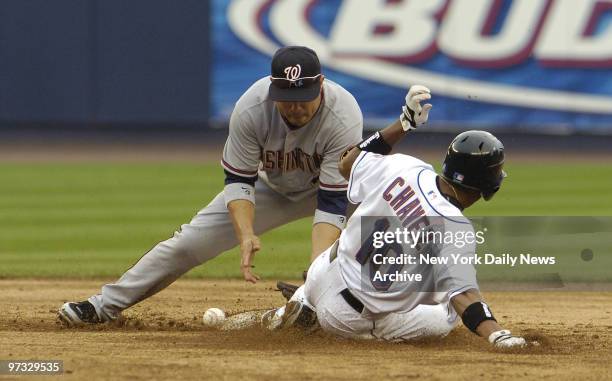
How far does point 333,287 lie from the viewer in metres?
6.20

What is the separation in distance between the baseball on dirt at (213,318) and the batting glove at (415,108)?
1.82m

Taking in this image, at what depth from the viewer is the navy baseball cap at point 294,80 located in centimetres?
645

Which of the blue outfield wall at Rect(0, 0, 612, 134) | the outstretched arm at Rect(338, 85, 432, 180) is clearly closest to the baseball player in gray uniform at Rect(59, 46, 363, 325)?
the outstretched arm at Rect(338, 85, 432, 180)

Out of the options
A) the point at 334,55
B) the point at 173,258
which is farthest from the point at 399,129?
the point at 334,55

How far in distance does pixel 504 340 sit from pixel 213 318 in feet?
6.96

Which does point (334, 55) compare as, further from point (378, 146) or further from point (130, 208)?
point (378, 146)

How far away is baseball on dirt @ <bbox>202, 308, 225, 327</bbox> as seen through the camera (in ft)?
23.5

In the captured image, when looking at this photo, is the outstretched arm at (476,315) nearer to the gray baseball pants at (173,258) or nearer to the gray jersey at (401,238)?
the gray jersey at (401,238)

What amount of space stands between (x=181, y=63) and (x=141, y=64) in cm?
72

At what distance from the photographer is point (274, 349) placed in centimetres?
603

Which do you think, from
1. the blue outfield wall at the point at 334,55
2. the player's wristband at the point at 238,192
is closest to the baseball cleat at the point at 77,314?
the player's wristband at the point at 238,192

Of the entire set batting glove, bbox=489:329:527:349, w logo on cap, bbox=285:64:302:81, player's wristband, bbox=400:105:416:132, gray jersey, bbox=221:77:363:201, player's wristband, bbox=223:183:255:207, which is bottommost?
batting glove, bbox=489:329:527:349

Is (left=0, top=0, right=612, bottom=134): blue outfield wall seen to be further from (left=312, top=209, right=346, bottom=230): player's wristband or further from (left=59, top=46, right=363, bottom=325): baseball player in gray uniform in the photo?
(left=312, top=209, right=346, bottom=230): player's wristband

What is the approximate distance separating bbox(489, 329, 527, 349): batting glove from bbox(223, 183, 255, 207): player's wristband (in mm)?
1880
